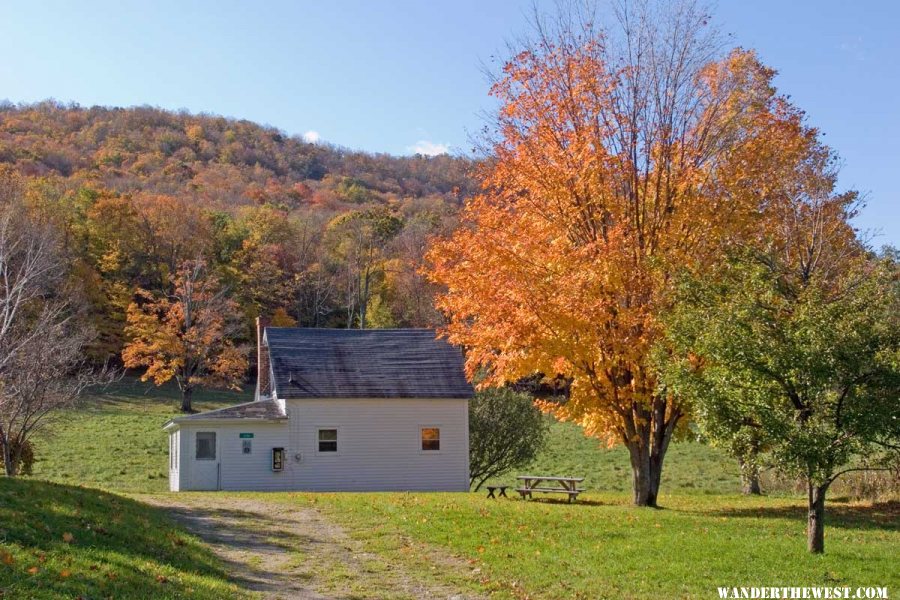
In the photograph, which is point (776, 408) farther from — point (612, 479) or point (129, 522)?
point (612, 479)

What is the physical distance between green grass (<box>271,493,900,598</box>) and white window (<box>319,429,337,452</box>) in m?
8.59

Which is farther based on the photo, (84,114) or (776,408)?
(84,114)

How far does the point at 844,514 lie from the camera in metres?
18.4

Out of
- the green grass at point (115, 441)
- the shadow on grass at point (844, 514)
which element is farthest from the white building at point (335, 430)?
the shadow on grass at point (844, 514)

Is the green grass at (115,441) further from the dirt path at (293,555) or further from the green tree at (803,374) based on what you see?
the green tree at (803,374)

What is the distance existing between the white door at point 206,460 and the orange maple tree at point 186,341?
1996cm

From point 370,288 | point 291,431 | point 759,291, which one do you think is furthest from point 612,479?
point 370,288

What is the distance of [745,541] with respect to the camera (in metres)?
13.2

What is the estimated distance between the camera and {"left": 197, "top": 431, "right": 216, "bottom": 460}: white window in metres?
27.0

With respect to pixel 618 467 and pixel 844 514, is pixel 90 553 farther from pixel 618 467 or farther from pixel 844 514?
pixel 618 467

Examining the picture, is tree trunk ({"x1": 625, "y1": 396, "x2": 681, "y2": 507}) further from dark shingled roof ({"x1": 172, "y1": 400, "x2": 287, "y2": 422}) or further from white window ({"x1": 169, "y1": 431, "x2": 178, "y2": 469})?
white window ({"x1": 169, "y1": 431, "x2": 178, "y2": 469})

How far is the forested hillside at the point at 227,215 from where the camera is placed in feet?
184

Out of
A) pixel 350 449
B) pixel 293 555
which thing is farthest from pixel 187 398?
pixel 293 555

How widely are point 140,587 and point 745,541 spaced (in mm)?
9145
